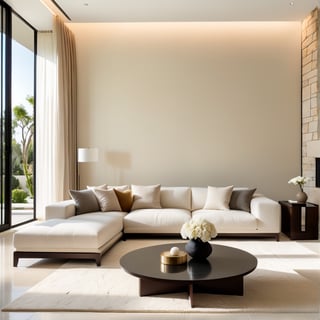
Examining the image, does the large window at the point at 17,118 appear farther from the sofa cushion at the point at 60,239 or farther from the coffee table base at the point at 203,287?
the coffee table base at the point at 203,287

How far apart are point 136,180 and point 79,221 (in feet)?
8.45

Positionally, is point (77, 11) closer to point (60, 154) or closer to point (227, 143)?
point (60, 154)

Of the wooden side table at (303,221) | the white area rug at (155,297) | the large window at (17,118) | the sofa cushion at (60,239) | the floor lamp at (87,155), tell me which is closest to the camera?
the white area rug at (155,297)

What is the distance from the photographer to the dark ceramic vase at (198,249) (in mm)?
3318

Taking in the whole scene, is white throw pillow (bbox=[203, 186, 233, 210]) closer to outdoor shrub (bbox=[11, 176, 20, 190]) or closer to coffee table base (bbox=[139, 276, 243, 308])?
coffee table base (bbox=[139, 276, 243, 308])

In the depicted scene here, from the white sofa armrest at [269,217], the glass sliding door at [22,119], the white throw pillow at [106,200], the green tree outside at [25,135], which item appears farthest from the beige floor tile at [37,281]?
the green tree outside at [25,135]

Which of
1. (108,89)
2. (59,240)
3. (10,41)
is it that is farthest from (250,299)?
(10,41)

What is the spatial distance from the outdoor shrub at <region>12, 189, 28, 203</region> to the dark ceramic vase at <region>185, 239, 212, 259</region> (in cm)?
418

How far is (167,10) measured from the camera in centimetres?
618

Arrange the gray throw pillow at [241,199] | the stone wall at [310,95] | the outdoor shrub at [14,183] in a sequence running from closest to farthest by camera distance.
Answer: the gray throw pillow at [241,199] → the stone wall at [310,95] → the outdoor shrub at [14,183]

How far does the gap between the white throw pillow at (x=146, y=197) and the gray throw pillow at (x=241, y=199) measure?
4.06ft

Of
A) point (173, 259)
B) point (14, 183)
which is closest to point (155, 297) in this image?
point (173, 259)

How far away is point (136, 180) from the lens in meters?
7.02

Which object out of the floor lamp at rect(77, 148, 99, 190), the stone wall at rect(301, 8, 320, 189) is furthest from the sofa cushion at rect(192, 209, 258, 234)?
the floor lamp at rect(77, 148, 99, 190)
